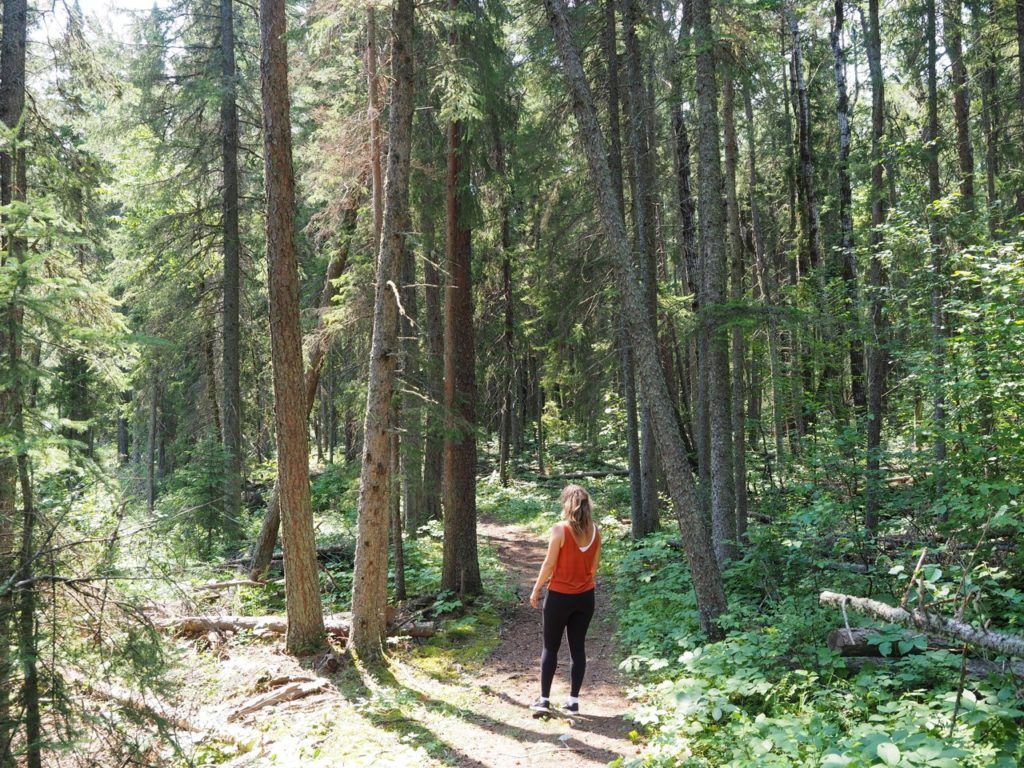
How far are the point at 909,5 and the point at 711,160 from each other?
7828 millimetres

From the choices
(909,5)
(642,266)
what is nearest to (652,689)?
(642,266)

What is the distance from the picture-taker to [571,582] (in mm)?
5824

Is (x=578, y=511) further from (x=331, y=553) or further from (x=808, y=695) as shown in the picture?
(x=331, y=553)

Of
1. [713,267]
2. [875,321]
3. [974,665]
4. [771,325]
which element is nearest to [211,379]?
[713,267]

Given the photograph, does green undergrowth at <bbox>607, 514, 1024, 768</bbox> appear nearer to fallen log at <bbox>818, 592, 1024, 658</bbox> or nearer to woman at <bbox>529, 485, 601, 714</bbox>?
fallen log at <bbox>818, 592, 1024, 658</bbox>

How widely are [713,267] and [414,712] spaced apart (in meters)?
6.71

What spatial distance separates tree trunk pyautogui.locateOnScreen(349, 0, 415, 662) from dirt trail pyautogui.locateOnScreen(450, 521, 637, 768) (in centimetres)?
165

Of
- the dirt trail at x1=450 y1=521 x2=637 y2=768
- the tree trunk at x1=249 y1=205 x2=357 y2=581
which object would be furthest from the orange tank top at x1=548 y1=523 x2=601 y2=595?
the tree trunk at x1=249 y1=205 x2=357 y2=581

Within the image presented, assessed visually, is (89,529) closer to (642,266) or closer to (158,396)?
(642,266)

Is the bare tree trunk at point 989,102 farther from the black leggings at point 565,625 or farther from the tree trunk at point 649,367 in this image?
the black leggings at point 565,625

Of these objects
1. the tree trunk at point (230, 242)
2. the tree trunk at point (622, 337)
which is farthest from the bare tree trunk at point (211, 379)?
the tree trunk at point (622, 337)

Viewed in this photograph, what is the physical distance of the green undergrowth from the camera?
3.47 m

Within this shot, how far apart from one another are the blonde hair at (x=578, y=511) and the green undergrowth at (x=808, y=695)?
1372 millimetres

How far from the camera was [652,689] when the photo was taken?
Answer: 5.82 meters
